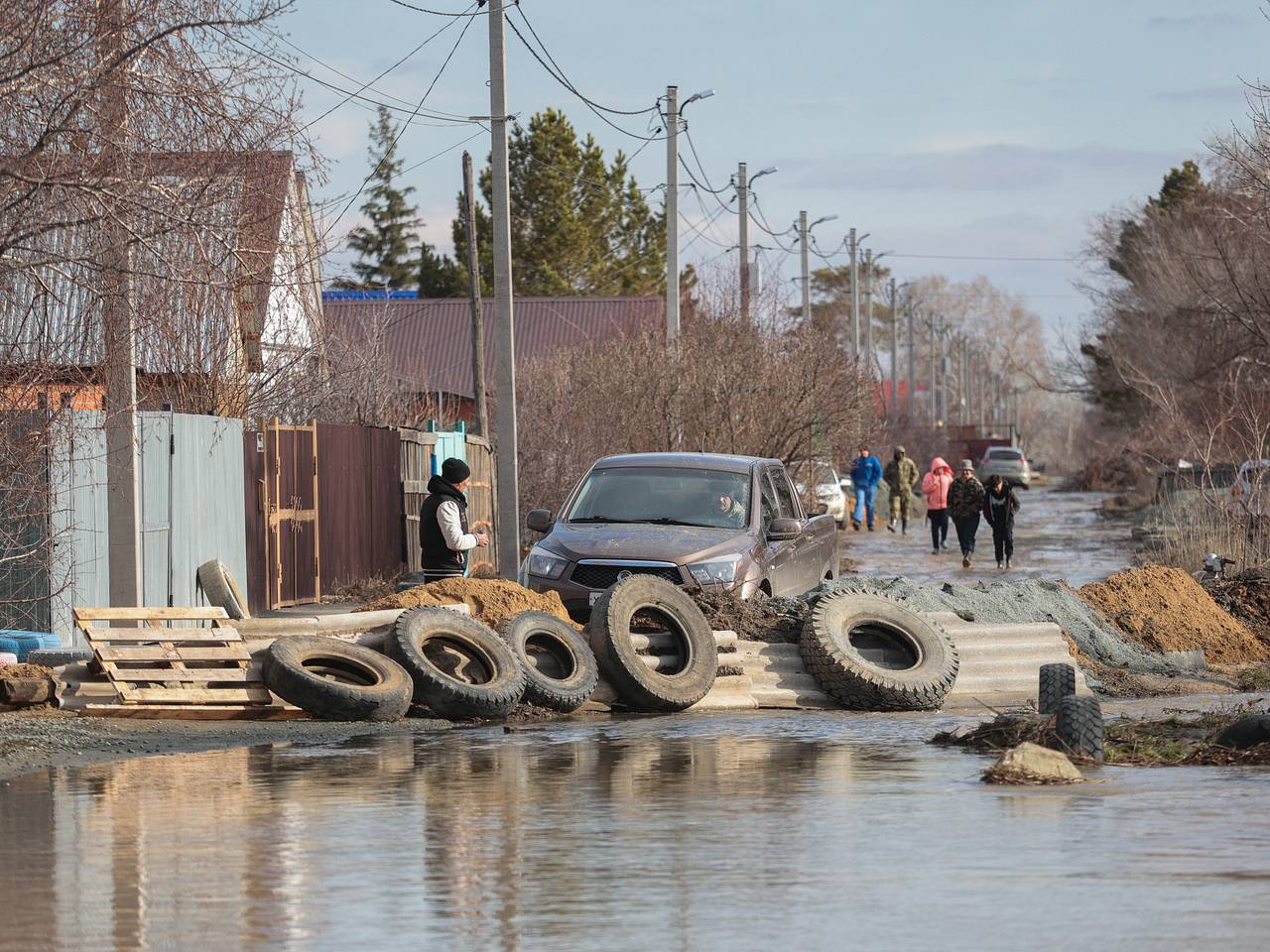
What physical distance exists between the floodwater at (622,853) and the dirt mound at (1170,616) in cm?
826

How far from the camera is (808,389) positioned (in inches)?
1329

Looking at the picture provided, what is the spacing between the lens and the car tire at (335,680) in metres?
13.9

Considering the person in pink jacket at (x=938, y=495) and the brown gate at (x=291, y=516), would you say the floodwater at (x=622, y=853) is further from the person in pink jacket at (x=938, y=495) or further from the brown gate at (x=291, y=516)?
the person in pink jacket at (x=938, y=495)

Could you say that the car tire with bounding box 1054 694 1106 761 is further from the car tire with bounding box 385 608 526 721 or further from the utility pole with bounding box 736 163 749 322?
Result: the utility pole with bounding box 736 163 749 322

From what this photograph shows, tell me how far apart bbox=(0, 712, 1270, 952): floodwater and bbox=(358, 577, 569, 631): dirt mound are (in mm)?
3970

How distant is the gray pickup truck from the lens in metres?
17.7

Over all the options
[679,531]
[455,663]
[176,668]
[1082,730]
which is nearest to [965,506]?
[679,531]

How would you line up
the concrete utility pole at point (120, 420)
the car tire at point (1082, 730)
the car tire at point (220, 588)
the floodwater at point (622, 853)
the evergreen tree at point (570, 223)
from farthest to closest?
the evergreen tree at point (570, 223) → the car tire at point (220, 588) → the concrete utility pole at point (120, 420) → the car tire at point (1082, 730) → the floodwater at point (622, 853)

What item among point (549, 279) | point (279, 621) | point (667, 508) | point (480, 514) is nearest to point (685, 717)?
point (279, 621)

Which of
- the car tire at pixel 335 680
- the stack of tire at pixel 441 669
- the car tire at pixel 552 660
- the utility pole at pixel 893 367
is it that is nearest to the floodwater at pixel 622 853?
the car tire at pixel 335 680

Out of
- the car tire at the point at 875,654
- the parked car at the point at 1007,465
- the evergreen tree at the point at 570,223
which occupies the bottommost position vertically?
the car tire at the point at 875,654

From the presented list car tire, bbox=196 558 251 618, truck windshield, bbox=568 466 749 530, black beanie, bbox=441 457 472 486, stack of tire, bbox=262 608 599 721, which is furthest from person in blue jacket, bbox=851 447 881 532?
stack of tire, bbox=262 608 599 721

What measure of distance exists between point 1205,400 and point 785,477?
97.7 feet

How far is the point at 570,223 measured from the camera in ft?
258
